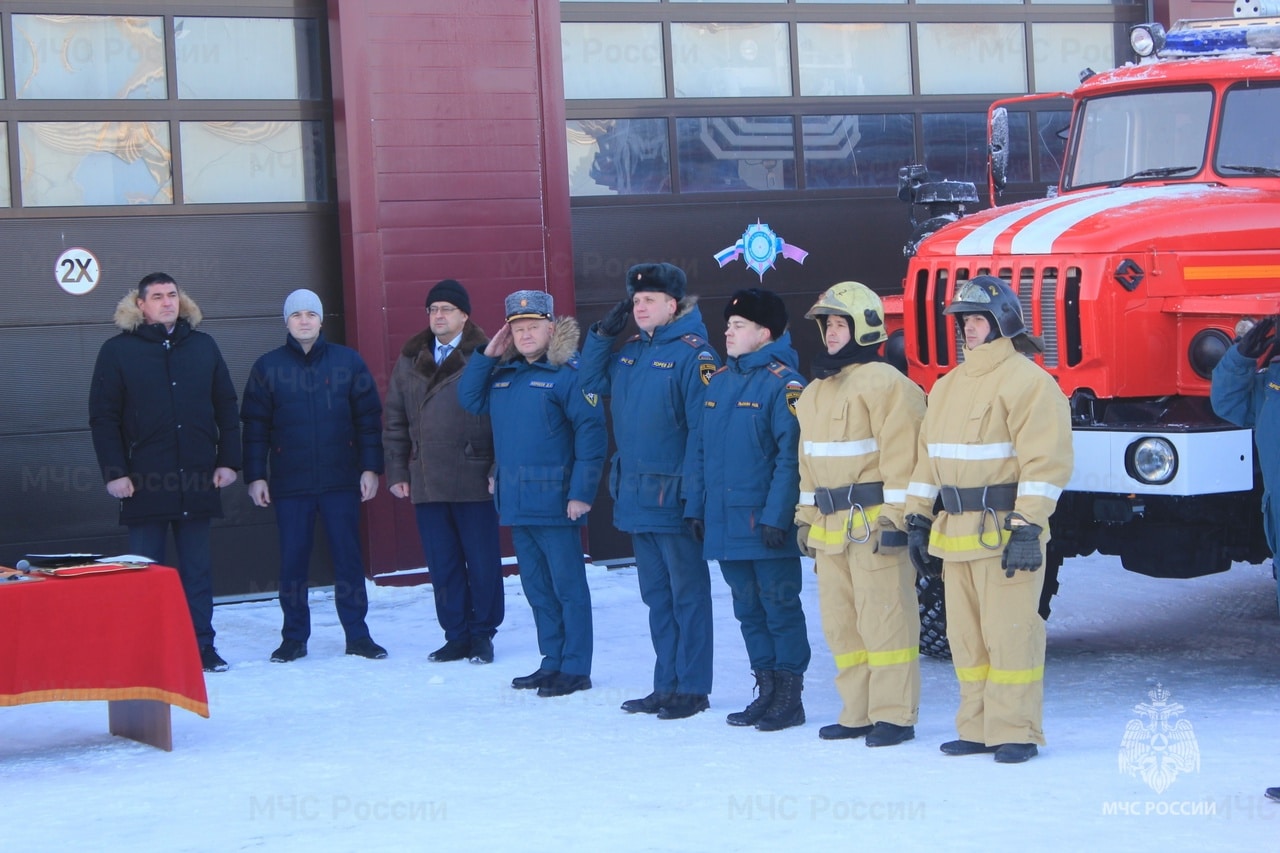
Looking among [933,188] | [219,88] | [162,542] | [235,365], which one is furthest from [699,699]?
[219,88]

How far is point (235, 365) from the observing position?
10.3 m

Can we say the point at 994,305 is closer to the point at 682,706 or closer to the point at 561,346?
the point at 682,706

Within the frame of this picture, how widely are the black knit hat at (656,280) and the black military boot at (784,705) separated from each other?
165cm

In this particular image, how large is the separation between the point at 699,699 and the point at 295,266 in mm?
4685

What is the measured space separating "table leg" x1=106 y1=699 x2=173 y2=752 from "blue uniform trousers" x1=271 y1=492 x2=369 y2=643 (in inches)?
59.0

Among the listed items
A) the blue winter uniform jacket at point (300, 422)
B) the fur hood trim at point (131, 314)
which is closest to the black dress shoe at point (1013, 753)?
the blue winter uniform jacket at point (300, 422)

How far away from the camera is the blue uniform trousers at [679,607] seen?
6969 millimetres

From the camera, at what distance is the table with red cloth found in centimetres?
635

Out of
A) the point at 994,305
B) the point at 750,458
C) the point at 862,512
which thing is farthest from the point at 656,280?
the point at 994,305

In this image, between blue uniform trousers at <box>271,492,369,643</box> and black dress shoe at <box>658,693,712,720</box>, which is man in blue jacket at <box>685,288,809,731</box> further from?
blue uniform trousers at <box>271,492,369,643</box>

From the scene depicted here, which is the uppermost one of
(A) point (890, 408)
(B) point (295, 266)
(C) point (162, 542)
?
(B) point (295, 266)

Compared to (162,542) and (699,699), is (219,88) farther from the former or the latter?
(699,699)

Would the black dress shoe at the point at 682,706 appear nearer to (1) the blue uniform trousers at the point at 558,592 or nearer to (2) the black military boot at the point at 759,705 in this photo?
(2) the black military boot at the point at 759,705

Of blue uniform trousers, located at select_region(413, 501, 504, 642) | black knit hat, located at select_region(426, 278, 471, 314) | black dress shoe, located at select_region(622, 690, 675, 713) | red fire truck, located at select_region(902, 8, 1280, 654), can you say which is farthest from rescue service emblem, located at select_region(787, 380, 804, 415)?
black knit hat, located at select_region(426, 278, 471, 314)
